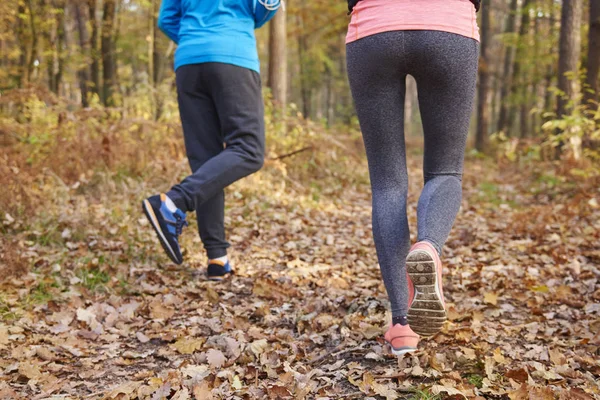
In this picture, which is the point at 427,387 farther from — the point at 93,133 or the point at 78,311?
the point at 93,133

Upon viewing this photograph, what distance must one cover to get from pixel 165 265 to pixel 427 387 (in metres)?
2.56

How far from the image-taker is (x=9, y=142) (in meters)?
5.87

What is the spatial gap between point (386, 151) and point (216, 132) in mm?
1767

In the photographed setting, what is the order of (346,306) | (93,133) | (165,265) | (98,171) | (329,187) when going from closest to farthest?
(346,306) < (165,265) < (98,171) < (93,133) < (329,187)

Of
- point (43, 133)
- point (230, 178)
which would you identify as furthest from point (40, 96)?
point (230, 178)

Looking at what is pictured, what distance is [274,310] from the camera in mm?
3262

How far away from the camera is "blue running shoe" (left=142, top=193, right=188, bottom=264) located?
9.95ft

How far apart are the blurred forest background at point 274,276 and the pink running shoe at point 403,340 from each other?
5 centimetres

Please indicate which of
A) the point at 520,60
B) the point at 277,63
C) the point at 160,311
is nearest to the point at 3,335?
the point at 160,311

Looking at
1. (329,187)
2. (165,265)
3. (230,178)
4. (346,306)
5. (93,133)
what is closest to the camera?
(346,306)

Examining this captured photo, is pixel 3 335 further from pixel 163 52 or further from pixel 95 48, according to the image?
pixel 95 48

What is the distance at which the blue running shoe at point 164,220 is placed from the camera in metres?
3.03

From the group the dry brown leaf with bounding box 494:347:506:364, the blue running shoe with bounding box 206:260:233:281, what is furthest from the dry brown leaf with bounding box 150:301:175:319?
the dry brown leaf with bounding box 494:347:506:364

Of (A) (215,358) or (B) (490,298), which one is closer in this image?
(A) (215,358)
